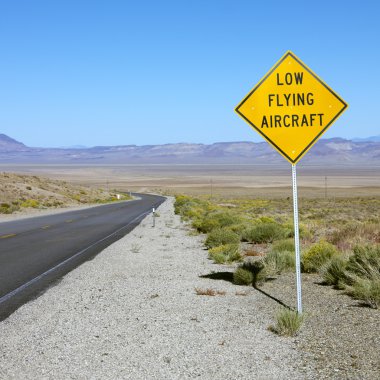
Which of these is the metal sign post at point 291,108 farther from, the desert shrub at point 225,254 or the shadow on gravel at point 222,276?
the desert shrub at point 225,254

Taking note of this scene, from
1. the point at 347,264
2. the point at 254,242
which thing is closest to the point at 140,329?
the point at 347,264

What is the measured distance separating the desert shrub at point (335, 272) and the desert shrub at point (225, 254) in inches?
139

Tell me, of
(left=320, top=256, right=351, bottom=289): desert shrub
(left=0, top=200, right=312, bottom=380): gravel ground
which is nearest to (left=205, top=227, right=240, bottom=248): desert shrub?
(left=0, top=200, right=312, bottom=380): gravel ground

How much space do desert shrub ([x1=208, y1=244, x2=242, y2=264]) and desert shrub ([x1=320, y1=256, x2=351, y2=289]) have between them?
139 inches

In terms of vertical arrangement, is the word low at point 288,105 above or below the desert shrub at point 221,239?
above

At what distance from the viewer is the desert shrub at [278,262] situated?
36.2 feet

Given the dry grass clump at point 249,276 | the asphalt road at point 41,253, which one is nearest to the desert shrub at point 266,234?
the asphalt road at point 41,253

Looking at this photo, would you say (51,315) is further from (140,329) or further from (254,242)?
(254,242)

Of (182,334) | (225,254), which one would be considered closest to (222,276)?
(225,254)

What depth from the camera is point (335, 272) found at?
1005 centimetres

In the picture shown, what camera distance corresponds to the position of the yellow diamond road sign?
23.6 feet

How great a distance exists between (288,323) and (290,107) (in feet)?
9.35

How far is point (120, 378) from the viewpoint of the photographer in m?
5.37

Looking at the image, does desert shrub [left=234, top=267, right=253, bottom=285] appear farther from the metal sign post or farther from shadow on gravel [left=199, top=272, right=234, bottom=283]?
the metal sign post
